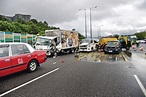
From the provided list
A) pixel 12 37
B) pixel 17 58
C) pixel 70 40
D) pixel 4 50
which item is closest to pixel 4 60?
pixel 4 50

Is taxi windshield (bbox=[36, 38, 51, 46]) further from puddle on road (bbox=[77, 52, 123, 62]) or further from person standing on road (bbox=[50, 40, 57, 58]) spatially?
puddle on road (bbox=[77, 52, 123, 62])

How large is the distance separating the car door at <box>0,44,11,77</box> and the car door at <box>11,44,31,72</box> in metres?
0.24

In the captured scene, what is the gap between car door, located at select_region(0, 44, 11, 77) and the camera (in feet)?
20.3

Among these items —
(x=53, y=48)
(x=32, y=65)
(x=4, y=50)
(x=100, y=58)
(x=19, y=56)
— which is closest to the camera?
(x=4, y=50)

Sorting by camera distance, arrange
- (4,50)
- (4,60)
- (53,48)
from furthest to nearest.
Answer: (53,48), (4,50), (4,60)

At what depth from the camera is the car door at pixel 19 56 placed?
6805mm

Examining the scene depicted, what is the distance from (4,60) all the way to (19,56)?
2.85ft

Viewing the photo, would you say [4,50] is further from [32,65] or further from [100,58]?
[100,58]

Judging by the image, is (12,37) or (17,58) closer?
(17,58)

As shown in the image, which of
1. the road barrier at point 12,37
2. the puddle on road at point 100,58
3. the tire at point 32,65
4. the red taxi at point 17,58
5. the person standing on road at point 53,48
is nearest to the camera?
the red taxi at point 17,58

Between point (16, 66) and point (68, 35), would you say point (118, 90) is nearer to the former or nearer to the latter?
point (16, 66)

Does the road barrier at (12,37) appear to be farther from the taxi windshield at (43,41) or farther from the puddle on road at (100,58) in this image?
the puddle on road at (100,58)

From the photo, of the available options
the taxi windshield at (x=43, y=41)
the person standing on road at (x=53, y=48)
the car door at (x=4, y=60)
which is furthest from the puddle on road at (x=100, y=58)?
the car door at (x=4, y=60)

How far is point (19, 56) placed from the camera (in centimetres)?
706
